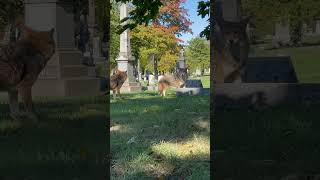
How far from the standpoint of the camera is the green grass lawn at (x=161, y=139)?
6234 millimetres

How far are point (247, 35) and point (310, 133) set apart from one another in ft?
3.72

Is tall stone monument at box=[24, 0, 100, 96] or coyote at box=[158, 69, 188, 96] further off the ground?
tall stone monument at box=[24, 0, 100, 96]

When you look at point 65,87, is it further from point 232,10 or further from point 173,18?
point 173,18

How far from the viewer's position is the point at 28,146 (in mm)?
4062

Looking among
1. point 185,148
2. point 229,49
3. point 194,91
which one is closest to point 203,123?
point 194,91

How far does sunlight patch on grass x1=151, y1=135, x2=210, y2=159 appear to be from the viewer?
6.97 meters

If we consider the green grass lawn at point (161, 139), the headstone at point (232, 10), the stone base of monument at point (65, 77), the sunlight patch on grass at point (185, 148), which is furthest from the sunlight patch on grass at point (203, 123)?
the stone base of monument at point (65, 77)

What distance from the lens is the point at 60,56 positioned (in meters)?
4.04

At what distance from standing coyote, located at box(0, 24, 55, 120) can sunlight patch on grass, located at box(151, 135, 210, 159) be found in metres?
3.31

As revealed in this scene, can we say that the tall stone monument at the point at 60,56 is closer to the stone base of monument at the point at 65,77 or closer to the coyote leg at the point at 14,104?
the stone base of monument at the point at 65,77

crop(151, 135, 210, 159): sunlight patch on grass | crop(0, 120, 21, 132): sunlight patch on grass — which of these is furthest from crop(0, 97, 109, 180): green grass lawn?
crop(151, 135, 210, 159): sunlight patch on grass

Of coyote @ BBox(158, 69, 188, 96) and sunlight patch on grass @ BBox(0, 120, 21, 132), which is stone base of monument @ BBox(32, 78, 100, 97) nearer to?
sunlight patch on grass @ BBox(0, 120, 21, 132)

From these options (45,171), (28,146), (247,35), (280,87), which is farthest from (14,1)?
(280,87)

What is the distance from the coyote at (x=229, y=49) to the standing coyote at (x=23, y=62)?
1522mm
